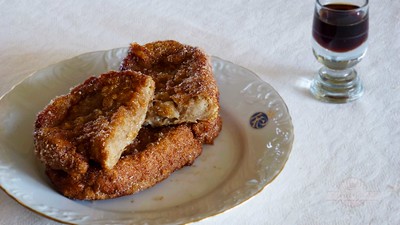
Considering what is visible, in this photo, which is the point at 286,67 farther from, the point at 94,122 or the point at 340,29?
the point at 94,122

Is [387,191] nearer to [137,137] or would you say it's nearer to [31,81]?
[137,137]

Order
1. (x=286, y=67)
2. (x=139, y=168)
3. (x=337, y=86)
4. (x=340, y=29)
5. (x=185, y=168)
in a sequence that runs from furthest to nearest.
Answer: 1. (x=286, y=67)
2. (x=337, y=86)
3. (x=340, y=29)
4. (x=185, y=168)
5. (x=139, y=168)

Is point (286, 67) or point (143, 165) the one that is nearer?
point (143, 165)

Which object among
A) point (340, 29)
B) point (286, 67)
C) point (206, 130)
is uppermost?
point (340, 29)

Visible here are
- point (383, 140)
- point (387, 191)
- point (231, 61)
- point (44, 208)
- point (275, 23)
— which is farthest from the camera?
point (275, 23)

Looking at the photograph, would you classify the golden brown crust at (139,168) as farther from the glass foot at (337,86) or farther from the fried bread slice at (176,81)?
the glass foot at (337,86)

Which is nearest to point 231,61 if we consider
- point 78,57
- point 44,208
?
point 78,57

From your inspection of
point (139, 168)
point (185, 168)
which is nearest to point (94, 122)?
point (139, 168)
